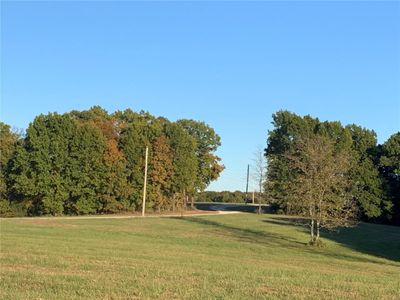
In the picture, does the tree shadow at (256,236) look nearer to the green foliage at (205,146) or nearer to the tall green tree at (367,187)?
the tall green tree at (367,187)

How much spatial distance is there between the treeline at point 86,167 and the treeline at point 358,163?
1194 cm

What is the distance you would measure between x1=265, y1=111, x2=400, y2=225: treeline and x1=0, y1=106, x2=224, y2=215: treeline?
11943mm

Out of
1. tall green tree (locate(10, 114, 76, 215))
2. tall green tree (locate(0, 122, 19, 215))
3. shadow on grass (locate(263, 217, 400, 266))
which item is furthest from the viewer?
tall green tree (locate(0, 122, 19, 215))

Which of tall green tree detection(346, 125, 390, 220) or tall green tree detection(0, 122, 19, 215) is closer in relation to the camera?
tall green tree detection(0, 122, 19, 215)

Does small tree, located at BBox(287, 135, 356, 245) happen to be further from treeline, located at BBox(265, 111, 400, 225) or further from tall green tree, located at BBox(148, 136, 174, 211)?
tall green tree, located at BBox(148, 136, 174, 211)

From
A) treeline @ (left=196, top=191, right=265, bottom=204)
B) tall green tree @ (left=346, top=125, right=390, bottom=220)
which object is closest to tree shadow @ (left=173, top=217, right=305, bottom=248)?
tall green tree @ (left=346, top=125, right=390, bottom=220)

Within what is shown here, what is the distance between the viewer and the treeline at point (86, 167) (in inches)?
2176

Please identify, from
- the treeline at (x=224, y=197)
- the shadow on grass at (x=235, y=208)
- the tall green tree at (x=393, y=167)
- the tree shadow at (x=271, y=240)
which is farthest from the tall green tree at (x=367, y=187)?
the treeline at (x=224, y=197)

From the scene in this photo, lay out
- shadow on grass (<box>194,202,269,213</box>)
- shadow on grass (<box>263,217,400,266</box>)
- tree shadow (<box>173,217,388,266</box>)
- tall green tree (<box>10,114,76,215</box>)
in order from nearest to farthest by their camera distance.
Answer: tree shadow (<box>173,217,388,266</box>)
shadow on grass (<box>263,217,400,266</box>)
tall green tree (<box>10,114,76,215</box>)
shadow on grass (<box>194,202,269,213</box>)

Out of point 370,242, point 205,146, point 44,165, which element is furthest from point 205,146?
point 370,242

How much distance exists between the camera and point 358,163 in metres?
65.9

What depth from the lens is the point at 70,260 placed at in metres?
12.8

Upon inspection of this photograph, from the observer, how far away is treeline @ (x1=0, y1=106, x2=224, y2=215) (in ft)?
181

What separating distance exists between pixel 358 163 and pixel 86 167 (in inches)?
1336
